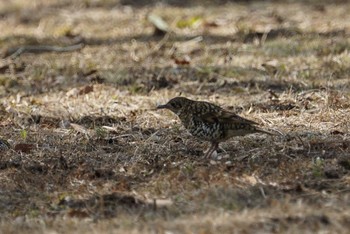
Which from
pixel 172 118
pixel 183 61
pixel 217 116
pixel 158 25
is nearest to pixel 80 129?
pixel 172 118

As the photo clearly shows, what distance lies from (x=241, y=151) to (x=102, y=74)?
4051mm

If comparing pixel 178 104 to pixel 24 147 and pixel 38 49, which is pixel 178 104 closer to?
pixel 24 147

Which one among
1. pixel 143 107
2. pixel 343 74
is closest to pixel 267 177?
pixel 143 107

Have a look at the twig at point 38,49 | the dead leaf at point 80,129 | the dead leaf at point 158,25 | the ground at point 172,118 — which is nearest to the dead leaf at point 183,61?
the ground at point 172,118

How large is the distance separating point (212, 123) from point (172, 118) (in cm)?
182

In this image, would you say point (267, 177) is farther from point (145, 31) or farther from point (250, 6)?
point (250, 6)

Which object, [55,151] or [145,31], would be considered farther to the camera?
[145,31]

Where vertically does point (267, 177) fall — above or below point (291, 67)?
above

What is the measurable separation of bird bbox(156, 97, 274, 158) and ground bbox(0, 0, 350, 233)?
19cm

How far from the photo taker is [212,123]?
739 centimetres

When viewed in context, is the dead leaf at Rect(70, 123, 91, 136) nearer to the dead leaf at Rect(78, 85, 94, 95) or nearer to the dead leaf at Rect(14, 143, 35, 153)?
the dead leaf at Rect(14, 143, 35, 153)

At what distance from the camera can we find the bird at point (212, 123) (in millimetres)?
7267

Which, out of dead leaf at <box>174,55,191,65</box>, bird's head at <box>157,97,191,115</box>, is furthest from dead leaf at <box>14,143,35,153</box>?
dead leaf at <box>174,55,191,65</box>

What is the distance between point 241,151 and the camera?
7.63 m
